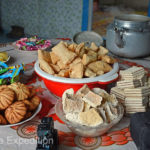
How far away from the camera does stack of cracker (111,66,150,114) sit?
0.65 metres

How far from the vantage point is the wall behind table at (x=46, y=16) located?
9.20 ft

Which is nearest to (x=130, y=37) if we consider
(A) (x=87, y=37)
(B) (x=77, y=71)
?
(A) (x=87, y=37)

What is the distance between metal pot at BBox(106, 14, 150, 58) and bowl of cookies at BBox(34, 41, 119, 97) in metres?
0.23

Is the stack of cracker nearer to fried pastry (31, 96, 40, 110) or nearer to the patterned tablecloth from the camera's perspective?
the patterned tablecloth

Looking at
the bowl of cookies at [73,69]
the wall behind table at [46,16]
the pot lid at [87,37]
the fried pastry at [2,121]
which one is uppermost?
the bowl of cookies at [73,69]

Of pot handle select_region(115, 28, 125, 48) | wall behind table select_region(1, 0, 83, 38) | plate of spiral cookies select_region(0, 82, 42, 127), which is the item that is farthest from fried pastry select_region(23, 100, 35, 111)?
wall behind table select_region(1, 0, 83, 38)

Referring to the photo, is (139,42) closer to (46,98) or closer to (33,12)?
(46,98)

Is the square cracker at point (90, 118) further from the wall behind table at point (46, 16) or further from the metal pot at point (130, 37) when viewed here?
the wall behind table at point (46, 16)

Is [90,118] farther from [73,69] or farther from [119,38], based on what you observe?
[119,38]

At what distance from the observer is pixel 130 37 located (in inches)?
40.0

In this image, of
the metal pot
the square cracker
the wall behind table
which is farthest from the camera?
the wall behind table

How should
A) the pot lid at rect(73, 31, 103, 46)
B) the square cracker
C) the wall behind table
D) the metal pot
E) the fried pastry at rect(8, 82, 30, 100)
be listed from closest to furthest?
the square cracker < the fried pastry at rect(8, 82, 30, 100) < the metal pot < the pot lid at rect(73, 31, 103, 46) < the wall behind table

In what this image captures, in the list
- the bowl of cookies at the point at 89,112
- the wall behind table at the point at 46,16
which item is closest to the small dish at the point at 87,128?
the bowl of cookies at the point at 89,112

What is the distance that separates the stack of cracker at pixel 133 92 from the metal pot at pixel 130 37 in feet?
1.15
